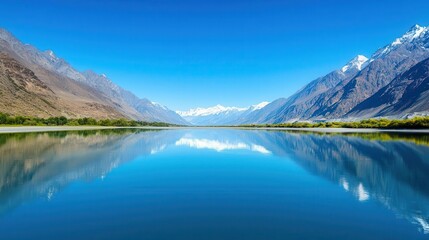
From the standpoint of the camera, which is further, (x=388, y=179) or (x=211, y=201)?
(x=388, y=179)

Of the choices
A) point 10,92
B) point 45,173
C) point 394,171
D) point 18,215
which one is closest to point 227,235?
point 18,215

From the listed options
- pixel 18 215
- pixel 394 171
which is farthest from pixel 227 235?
pixel 394 171

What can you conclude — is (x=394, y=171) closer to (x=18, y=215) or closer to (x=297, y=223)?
(x=297, y=223)

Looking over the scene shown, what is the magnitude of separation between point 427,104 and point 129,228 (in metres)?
213

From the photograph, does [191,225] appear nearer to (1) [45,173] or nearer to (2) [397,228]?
(2) [397,228]

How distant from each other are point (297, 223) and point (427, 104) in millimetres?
210279

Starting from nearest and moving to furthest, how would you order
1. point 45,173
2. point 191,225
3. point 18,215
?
point 191,225 < point 18,215 < point 45,173

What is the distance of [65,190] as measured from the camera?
13.6m

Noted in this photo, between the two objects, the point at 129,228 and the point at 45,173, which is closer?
the point at 129,228

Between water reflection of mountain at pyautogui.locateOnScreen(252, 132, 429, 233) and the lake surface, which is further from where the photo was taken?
water reflection of mountain at pyautogui.locateOnScreen(252, 132, 429, 233)

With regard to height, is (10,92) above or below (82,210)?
above

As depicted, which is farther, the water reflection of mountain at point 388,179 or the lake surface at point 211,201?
the water reflection of mountain at point 388,179

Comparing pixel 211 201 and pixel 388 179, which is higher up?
pixel 388 179

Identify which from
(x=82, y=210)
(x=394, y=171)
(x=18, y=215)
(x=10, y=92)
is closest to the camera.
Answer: (x=18, y=215)
